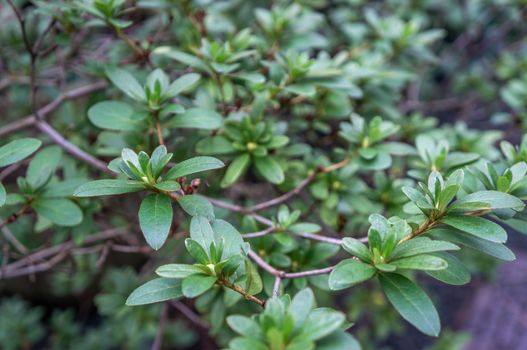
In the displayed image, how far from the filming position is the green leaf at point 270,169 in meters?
1.14

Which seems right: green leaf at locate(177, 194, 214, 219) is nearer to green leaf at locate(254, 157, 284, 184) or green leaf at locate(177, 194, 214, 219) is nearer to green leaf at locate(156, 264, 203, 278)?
green leaf at locate(156, 264, 203, 278)

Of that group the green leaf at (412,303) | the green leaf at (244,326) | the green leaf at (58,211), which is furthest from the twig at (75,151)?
the green leaf at (412,303)

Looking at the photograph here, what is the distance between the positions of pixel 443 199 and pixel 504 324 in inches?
87.3

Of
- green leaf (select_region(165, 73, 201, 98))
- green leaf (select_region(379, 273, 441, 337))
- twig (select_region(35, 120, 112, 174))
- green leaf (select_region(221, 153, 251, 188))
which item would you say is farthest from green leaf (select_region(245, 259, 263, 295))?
twig (select_region(35, 120, 112, 174))

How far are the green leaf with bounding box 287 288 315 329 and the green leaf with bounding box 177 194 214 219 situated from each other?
0.82ft

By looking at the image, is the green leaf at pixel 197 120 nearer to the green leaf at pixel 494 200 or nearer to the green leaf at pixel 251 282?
the green leaf at pixel 251 282

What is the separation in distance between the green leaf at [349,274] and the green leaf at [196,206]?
0.82 ft

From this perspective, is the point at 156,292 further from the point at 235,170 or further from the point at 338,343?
the point at 235,170

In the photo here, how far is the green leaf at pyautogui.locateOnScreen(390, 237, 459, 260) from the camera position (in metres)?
0.75

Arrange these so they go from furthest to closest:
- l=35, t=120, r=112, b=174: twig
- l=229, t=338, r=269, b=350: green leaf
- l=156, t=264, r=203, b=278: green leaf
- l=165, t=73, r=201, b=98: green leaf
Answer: l=35, t=120, r=112, b=174: twig < l=165, t=73, r=201, b=98: green leaf < l=156, t=264, r=203, b=278: green leaf < l=229, t=338, r=269, b=350: green leaf

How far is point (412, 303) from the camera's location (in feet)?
2.50

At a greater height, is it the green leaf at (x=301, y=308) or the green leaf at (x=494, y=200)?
the green leaf at (x=494, y=200)

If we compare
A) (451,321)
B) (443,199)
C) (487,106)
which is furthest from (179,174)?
(451,321)

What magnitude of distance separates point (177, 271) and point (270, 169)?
454 mm
